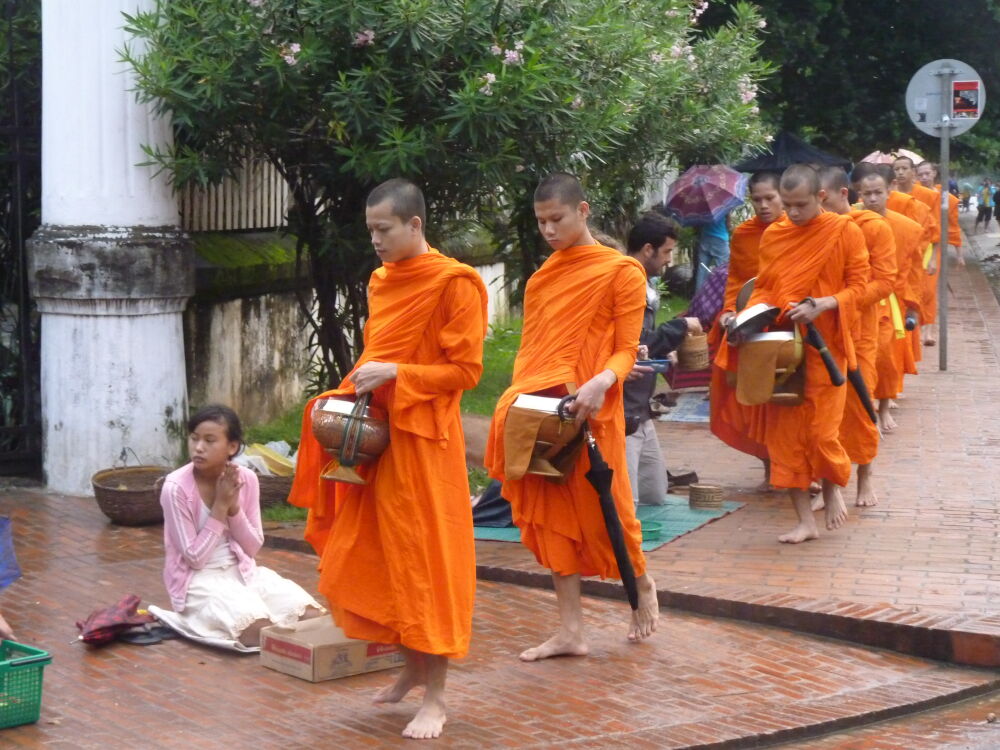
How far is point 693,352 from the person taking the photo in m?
11.4

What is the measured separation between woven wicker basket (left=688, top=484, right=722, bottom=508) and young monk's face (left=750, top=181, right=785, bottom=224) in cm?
160

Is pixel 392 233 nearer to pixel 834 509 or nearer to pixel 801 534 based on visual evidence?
pixel 801 534

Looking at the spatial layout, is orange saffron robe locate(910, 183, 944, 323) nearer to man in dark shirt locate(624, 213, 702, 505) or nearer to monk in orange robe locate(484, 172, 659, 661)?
man in dark shirt locate(624, 213, 702, 505)

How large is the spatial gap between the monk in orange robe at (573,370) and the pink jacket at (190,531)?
3.42 feet

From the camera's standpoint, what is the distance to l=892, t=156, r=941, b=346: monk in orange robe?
48.8 ft

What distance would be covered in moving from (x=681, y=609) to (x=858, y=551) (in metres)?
1.30

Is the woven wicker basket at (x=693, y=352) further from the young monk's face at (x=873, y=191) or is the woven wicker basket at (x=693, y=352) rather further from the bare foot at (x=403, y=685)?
the bare foot at (x=403, y=685)

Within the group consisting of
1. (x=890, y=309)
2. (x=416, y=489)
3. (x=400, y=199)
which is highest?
(x=400, y=199)

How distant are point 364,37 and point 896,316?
4.96 metres

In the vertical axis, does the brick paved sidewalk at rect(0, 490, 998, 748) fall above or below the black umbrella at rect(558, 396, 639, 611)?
below

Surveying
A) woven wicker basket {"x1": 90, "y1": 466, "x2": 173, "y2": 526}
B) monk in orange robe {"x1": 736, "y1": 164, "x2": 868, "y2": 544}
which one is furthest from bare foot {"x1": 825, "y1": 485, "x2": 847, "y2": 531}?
woven wicker basket {"x1": 90, "y1": 466, "x2": 173, "y2": 526}

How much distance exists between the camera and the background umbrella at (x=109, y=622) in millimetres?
6031

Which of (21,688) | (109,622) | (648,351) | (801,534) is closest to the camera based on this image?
(21,688)

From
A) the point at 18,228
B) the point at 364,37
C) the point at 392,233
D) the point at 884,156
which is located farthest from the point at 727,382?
the point at 884,156
